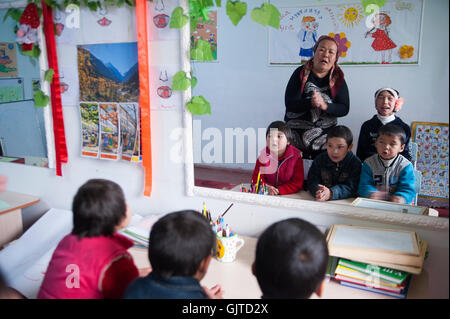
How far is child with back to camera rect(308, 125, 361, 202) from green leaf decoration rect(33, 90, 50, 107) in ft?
4.75

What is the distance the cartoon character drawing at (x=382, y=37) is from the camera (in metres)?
1.92

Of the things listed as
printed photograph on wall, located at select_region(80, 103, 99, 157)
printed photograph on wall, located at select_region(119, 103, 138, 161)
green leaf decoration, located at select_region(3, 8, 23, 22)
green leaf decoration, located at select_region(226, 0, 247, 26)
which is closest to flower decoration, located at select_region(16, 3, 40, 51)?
green leaf decoration, located at select_region(3, 8, 23, 22)

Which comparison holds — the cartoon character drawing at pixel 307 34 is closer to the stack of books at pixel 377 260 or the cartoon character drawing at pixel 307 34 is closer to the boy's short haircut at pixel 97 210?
the stack of books at pixel 377 260

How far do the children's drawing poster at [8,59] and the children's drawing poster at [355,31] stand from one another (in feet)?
5.08

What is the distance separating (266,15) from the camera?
4.55 feet

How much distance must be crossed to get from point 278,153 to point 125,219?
837 millimetres

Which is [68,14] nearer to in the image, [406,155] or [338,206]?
[338,206]

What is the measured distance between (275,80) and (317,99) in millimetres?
483

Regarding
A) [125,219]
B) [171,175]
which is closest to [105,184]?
[125,219]

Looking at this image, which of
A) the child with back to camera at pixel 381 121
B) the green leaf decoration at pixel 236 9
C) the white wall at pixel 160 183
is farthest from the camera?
the child with back to camera at pixel 381 121

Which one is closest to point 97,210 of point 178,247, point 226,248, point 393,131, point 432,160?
point 178,247

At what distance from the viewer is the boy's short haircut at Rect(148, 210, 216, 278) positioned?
0.96 m

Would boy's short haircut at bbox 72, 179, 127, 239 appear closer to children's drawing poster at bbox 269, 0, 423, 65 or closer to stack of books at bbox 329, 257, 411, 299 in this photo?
stack of books at bbox 329, 257, 411, 299

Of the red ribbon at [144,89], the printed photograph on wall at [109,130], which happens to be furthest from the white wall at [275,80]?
the printed photograph on wall at [109,130]
